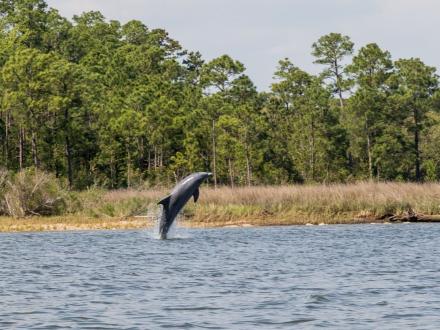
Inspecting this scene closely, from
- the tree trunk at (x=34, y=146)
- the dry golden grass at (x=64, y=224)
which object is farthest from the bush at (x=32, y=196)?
the tree trunk at (x=34, y=146)

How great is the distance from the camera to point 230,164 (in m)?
81.6

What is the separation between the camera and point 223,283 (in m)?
24.6

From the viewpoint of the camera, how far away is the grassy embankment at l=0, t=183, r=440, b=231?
53.5 meters

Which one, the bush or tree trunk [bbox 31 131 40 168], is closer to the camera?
the bush

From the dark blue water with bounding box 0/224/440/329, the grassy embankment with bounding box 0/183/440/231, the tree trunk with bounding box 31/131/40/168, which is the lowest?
the dark blue water with bounding box 0/224/440/329

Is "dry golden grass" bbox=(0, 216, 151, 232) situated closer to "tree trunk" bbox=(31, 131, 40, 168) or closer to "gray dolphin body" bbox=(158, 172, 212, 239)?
"gray dolphin body" bbox=(158, 172, 212, 239)

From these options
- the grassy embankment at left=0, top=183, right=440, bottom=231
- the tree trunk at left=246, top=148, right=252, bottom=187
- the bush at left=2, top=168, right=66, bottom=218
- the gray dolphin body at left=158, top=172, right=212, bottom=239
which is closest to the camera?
the gray dolphin body at left=158, top=172, right=212, bottom=239

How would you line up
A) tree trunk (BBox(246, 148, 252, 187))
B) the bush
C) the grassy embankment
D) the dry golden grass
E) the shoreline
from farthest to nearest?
tree trunk (BBox(246, 148, 252, 187)) < the bush < the grassy embankment < the shoreline < the dry golden grass

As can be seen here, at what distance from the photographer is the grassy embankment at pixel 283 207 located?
5350 centimetres

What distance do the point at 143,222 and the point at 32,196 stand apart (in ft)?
25.6

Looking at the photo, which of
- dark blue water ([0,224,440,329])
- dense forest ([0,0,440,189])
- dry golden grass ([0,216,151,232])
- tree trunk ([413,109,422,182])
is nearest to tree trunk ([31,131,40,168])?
dense forest ([0,0,440,189])

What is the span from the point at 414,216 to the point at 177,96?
38.8m

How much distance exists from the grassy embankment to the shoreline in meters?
0.05

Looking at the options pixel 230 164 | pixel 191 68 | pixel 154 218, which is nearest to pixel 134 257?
pixel 154 218
